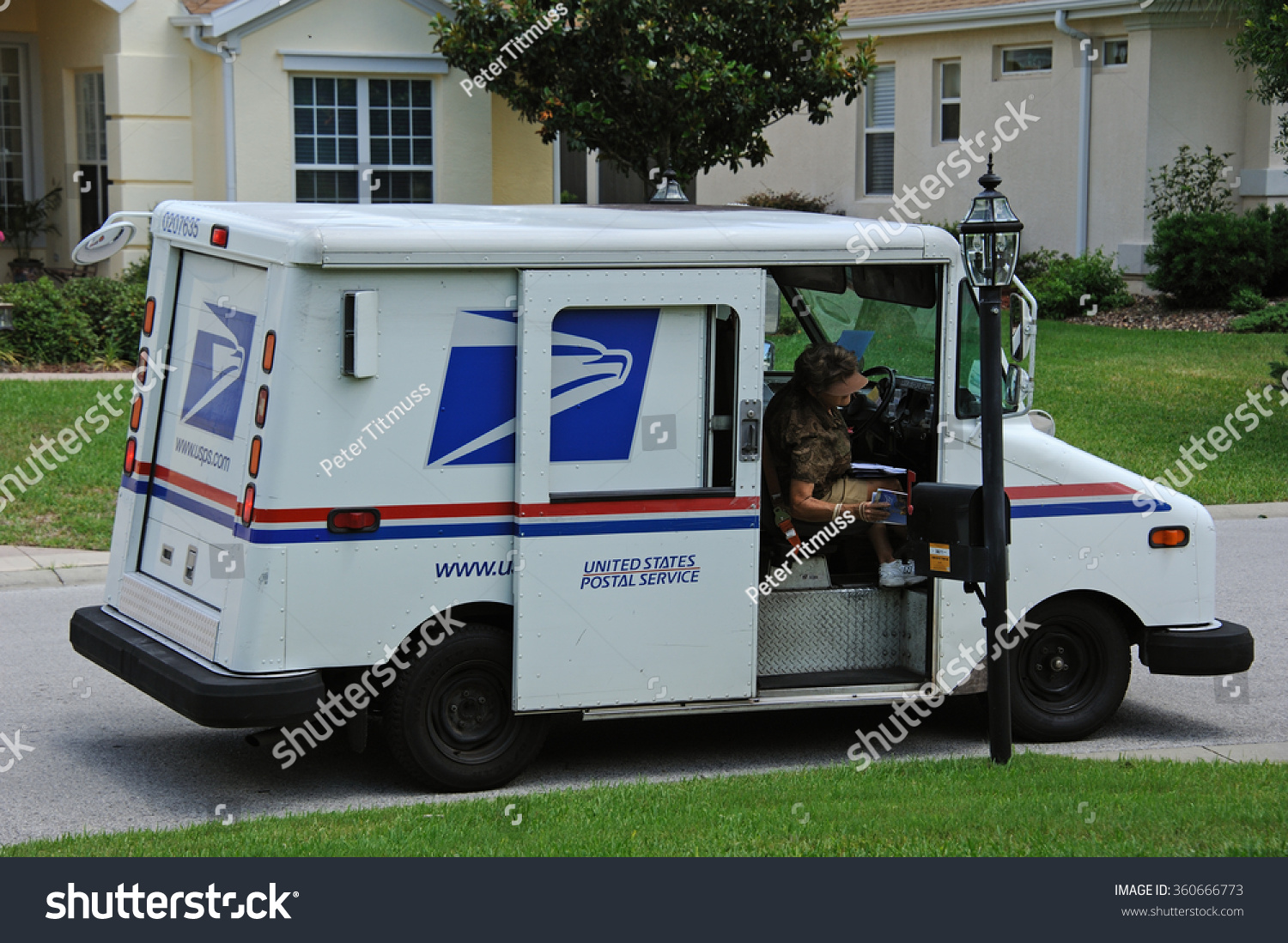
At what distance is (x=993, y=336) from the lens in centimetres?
626

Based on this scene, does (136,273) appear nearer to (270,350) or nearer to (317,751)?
(317,751)

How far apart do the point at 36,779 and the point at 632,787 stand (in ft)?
8.22

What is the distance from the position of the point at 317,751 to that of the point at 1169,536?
13.0 ft

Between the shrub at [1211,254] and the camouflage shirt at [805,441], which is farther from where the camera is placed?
the shrub at [1211,254]

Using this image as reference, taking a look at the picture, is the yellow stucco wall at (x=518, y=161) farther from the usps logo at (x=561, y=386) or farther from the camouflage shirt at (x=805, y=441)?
the usps logo at (x=561, y=386)

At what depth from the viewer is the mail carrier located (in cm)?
617

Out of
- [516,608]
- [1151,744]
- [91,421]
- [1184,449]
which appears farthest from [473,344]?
[1184,449]

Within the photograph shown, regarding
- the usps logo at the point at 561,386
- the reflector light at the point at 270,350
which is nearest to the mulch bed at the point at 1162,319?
the usps logo at the point at 561,386

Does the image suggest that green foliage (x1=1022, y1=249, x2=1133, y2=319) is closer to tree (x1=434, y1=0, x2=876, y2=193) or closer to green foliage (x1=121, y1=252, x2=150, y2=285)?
tree (x1=434, y1=0, x2=876, y2=193)

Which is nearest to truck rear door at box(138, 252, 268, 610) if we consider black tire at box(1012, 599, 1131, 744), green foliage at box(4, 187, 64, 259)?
black tire at box(1012, 599, 1131, 744)

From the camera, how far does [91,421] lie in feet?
44.1

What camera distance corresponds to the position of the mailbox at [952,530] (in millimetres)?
6273

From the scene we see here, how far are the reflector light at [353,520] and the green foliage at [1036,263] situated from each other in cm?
2000

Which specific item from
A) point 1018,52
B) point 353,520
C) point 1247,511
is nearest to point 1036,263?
point 1018,52
